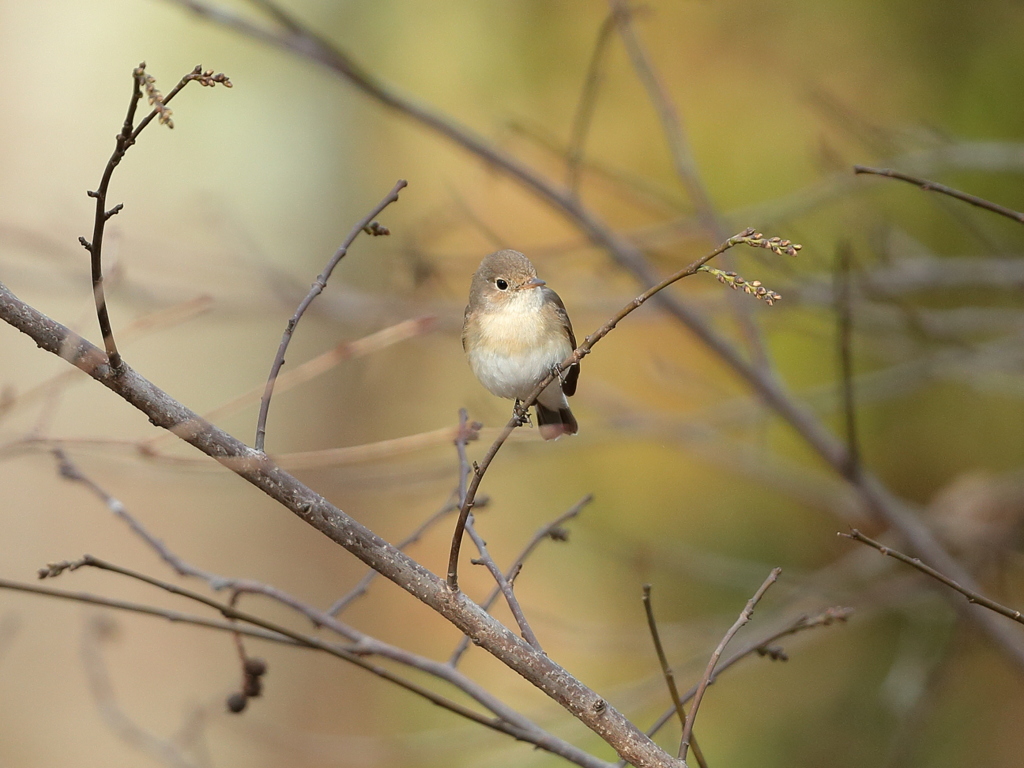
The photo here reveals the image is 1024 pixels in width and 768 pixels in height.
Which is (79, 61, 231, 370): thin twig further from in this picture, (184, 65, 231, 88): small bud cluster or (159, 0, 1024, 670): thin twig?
(159, 0, 1024, 670): thin twig

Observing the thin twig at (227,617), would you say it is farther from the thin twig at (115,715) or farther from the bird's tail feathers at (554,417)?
the bird's tail feathers at (554,417)

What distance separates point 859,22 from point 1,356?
5871 mm

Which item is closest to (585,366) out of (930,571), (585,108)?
(585,108)

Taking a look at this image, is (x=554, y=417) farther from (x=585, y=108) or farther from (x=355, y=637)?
(x=355, y=637)

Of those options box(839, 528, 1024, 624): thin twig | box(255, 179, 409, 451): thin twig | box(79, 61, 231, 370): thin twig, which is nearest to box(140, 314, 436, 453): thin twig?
box(255, 179, 409, 451): thin twig

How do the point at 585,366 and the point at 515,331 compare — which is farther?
the point at 585,366

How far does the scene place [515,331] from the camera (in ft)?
9.00

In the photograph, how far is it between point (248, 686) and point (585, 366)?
4755mm

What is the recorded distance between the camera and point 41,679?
6.57 meters

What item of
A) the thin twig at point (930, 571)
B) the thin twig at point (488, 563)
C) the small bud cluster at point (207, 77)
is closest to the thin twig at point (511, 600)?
the thin twig at point (488, 563)

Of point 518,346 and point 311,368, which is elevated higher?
point 518,346

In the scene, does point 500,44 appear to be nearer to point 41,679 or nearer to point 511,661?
point 41,679

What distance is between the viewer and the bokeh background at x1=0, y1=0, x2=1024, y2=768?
3434 mm

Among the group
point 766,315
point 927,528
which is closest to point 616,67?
point 766,315
